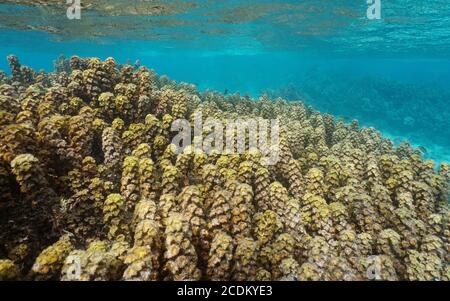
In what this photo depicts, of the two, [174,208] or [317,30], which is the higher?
[317,30]

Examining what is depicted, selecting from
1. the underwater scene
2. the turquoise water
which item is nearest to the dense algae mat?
the underwater scene

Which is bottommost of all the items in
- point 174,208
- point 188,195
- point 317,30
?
point 174,208

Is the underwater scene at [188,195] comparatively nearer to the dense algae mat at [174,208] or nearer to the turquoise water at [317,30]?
the dense algae mat at [174,208]

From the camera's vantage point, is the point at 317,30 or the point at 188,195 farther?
the point at 317,30

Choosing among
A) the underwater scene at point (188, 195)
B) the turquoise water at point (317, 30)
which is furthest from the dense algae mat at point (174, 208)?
the turquoise water at point (317, 30)

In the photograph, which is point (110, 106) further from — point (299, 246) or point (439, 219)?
point (439, 219)

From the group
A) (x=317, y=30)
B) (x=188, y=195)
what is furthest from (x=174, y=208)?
(x=317, y=30)

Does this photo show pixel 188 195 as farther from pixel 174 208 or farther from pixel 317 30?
pixel 317 30

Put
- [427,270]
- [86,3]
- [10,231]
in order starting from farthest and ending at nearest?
[86,3]
[427,270]
[10,231]
